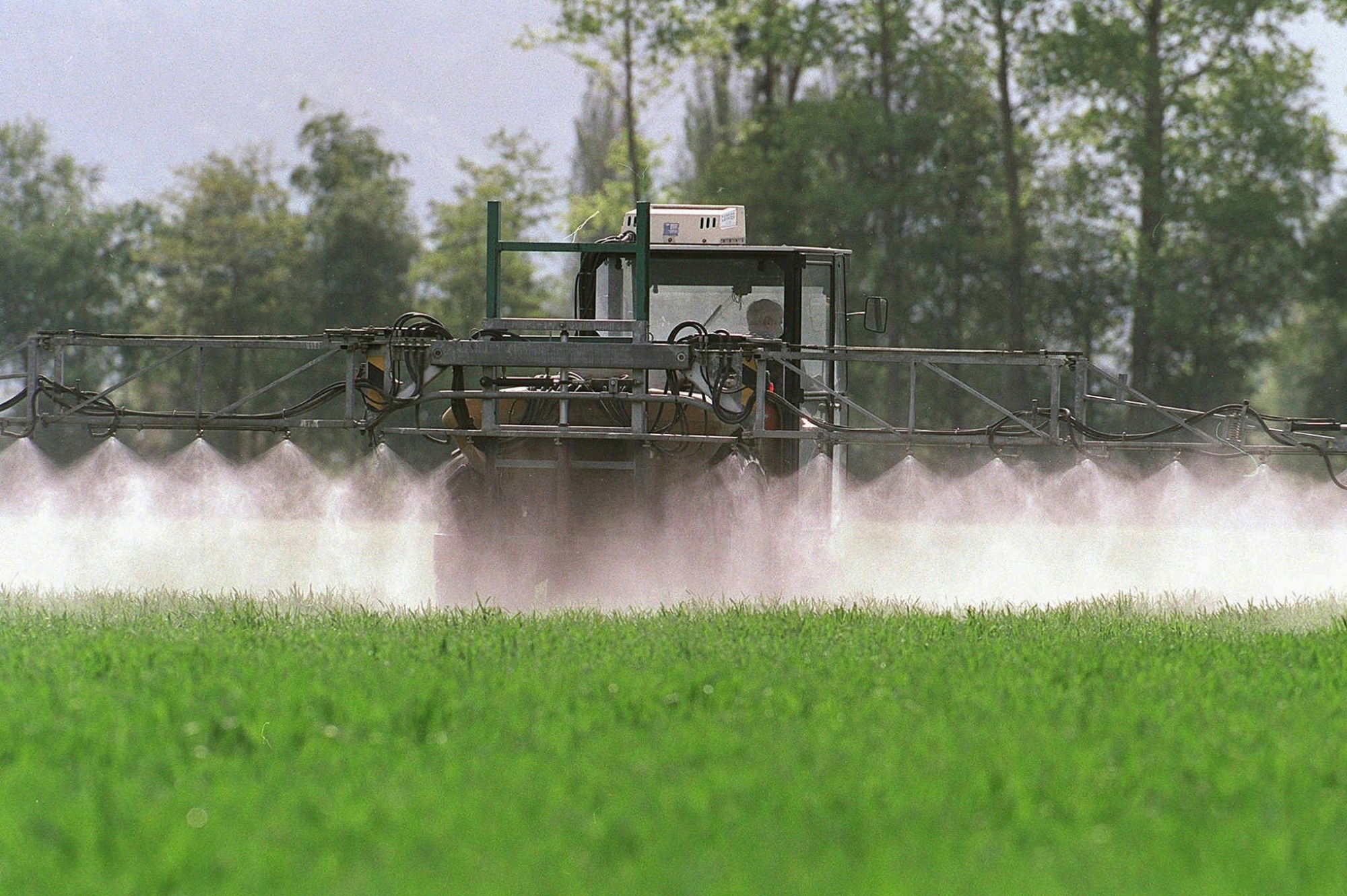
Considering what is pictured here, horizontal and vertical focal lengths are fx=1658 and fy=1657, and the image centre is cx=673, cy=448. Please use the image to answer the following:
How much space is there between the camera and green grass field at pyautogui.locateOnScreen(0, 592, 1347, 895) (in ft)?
14.6

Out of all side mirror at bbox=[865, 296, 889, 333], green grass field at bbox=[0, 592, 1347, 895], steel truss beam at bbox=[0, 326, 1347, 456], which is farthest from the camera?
side mirror at bbox=[865, 296, 889, 333]

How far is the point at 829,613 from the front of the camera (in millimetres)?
→ 10797

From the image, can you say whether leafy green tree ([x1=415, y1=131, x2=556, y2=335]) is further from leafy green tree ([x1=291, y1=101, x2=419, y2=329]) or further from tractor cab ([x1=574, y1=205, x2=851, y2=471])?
tractor cab ([x1=574, y1=205, x2=851, y2=471])

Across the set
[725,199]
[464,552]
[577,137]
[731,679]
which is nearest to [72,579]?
[464,552]

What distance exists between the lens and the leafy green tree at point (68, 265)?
48.2m

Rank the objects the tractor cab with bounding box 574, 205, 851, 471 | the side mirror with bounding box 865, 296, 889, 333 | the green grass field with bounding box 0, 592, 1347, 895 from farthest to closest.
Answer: the tractor cab with bounding box 574, 205, 851, 471, the side mirror with bounding box 865, 296, 889, 333, the green grass field with bounding box 0, 592, 1347, 895

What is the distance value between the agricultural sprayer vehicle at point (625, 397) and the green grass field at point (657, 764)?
219 centimetres

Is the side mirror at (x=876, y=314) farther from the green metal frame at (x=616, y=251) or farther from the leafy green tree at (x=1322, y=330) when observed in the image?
the leafy green tree at (x=1322, y=330)

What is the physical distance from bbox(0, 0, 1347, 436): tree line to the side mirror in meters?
25.6

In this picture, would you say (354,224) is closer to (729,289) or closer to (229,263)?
(229,263)

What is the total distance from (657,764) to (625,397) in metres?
5.66

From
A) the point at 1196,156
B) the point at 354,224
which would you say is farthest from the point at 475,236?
the point at 1196,156

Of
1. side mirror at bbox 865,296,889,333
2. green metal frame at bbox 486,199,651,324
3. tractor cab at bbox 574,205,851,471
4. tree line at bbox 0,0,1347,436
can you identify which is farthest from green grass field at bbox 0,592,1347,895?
tree line at bbox 0,0,1347,436

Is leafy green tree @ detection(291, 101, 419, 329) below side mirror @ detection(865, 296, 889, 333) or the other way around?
the other way around
